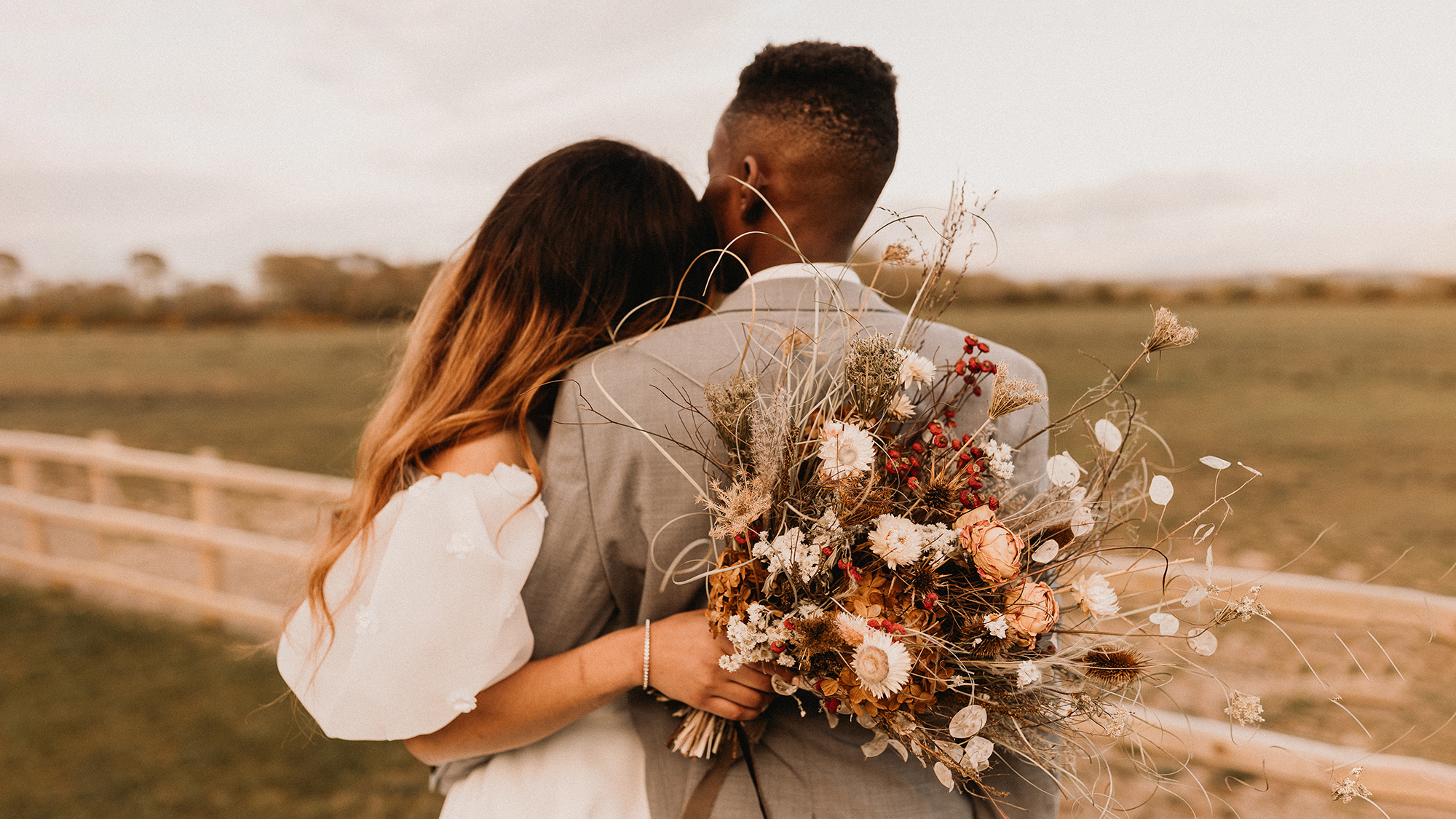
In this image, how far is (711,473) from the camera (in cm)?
123

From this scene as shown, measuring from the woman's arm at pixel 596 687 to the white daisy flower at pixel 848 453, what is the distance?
397 mm

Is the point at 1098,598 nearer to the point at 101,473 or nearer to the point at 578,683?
the point at 578,683

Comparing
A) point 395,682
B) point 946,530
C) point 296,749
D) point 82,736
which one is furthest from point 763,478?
point 82,736

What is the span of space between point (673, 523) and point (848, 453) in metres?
0.40

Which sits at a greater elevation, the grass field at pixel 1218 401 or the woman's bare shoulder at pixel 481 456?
the woman's bare shoulder at pixel 481 456

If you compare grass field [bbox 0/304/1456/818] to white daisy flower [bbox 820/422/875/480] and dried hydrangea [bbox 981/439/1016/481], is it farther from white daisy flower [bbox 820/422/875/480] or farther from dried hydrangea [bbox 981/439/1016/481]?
white daisy flower [bbox 820/422/875/480]

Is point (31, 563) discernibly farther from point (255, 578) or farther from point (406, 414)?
point (406, 414)

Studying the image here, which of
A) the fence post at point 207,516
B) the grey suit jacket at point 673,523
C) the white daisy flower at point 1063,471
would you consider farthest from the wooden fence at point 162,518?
the white daisy flower at point 1063,471

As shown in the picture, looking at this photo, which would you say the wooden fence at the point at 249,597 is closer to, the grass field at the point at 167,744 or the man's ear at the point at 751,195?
the grass field at the point at 167,744

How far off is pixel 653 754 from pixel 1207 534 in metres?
1.03

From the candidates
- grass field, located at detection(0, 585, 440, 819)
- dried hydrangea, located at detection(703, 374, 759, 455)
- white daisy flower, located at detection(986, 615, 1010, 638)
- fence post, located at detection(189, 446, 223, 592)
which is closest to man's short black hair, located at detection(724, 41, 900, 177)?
dried hydrangea, located at detection(703, 374, 759, 455)

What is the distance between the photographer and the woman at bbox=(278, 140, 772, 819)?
1308 mm

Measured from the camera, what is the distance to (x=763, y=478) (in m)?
1.07

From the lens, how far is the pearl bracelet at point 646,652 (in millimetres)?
1318
